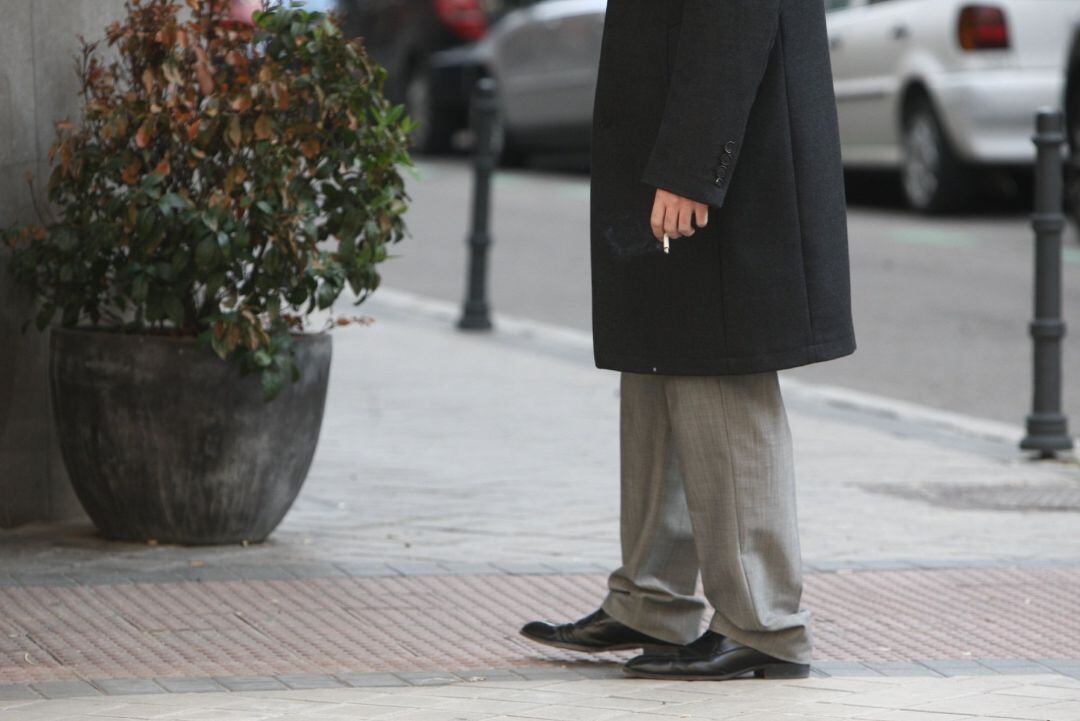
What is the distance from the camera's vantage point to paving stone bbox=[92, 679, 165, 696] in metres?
4.08

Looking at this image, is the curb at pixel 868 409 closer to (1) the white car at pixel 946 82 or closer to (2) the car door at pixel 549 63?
(1) the white car at pixel 946 82

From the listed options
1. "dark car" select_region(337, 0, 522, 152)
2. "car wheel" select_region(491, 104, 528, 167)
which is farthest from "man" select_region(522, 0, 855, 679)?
"dark car" select_region(337, 0, 522, 152)

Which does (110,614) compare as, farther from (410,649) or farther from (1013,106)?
(1013,106)

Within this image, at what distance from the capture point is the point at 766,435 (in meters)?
4.13

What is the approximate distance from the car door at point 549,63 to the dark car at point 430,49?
0.78m

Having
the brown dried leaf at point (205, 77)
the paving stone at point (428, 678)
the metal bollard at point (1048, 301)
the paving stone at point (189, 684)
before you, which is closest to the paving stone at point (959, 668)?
the paving stone at point (428, 678)

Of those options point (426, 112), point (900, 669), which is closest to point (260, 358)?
point (900, 669)

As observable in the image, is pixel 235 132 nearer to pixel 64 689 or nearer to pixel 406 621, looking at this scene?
pixel 406 621

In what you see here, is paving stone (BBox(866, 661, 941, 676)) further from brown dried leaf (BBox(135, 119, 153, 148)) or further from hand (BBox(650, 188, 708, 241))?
brown dried leaf (BBox(135, 119, 153, 148))

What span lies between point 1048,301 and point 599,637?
349 centimetres

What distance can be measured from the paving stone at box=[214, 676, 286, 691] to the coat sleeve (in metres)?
1.24

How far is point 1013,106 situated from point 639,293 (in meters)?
10.1

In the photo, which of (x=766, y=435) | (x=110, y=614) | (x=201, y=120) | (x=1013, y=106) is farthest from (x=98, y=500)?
(x=1013, y=106)

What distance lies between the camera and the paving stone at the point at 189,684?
4.10 m
